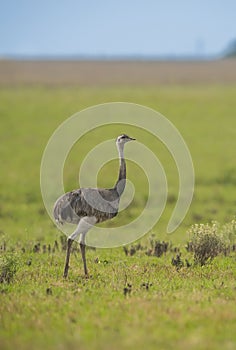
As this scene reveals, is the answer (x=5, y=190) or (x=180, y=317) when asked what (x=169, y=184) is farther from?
(x=180, y=317)

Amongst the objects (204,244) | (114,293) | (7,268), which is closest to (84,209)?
(7,268)

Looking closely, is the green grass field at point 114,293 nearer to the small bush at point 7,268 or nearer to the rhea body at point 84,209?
the small bush at point 7,268

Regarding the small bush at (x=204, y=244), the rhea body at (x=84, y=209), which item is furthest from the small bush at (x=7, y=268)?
the small bush at (x=204, y=244)

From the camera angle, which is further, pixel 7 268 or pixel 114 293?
pixel 7 268

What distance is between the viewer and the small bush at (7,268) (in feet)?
35.0

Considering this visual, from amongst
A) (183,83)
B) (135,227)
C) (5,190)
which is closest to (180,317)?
(135,227)

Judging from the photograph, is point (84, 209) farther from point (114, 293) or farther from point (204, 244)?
point (204, 244)

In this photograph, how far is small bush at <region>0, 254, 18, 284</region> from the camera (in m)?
10.7

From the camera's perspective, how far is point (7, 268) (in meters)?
10.8

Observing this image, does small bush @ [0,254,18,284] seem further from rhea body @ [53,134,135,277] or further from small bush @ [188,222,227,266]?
small bush @ [188,222,227,266]

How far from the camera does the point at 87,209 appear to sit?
11.3 m

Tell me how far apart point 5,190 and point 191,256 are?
16.3 metres

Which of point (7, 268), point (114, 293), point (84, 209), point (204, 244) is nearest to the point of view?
point (114, 293)

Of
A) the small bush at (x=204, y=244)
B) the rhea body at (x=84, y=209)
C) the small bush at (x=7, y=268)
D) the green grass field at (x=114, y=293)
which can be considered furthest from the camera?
the small bush at (x=204, y=244)
